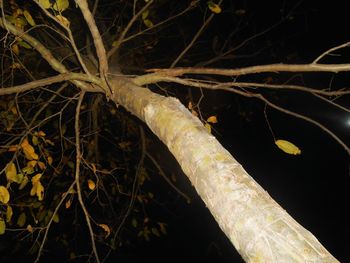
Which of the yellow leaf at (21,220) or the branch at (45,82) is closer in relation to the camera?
the branch at (45,82)

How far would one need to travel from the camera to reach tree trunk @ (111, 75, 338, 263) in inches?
28.3

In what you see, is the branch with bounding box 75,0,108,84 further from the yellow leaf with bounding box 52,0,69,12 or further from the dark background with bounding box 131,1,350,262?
the dark background with bounding box 131,1,350,262

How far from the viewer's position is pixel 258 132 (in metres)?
11.4

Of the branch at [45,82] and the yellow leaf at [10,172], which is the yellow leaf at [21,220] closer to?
the yellow leaf at [10,172]

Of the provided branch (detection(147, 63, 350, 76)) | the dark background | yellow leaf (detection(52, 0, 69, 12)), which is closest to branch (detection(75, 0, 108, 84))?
yellow leaf (detection(52, 0, 69, 12))

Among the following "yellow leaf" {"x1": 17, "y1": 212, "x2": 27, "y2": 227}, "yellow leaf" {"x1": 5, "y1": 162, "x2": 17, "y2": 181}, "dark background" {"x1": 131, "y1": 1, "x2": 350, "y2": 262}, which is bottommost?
"yellow leaf" {"x1": 17, "y1": 212, "x2": 27, "y2": 227}

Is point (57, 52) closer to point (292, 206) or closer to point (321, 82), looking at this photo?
point (292, 206)

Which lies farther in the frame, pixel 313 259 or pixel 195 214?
pixel 195 214

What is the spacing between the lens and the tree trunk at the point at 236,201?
72 centimetres

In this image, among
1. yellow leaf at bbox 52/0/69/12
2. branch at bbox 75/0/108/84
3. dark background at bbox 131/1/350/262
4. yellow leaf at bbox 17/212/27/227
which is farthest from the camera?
dark background at bbox 131/1/350/262

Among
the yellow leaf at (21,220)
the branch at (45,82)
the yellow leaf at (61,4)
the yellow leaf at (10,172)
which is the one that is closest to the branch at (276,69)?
the branch at (45,82)

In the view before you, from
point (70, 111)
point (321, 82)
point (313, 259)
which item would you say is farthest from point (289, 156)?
point (313, 259)

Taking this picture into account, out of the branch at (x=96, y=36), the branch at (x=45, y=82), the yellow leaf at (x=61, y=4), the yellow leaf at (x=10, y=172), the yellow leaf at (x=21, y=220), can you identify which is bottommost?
the yellow leaf at (x=21, y=220)

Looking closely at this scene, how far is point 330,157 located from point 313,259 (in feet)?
39.2
